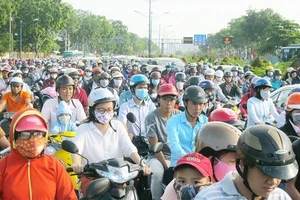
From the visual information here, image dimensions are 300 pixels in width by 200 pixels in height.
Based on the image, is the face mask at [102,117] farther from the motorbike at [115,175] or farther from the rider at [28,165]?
the rider at [28,165]

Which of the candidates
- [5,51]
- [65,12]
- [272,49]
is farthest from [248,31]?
[5,51]

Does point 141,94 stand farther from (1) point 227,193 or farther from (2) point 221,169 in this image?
(1) point 227,193

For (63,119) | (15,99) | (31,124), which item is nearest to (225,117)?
(31,124)

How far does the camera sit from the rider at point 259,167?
8.10 feet

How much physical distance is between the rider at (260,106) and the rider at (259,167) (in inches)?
249

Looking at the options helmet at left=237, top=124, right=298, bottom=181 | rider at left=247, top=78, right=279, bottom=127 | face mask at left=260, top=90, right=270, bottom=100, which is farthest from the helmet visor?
face mask at left=260, top=90, right=270, bottom=100

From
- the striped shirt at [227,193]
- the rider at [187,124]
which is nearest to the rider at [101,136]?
the rider at [187,124]

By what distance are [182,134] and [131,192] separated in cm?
164

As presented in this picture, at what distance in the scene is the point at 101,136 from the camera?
17.7ft

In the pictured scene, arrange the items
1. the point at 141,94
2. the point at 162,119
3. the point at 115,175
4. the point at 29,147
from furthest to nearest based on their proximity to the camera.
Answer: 1. the point at 141,94
2. the point at 162,119
3. the point at 115,175
4. the point at 29,147

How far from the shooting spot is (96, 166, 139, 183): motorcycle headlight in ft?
14.0

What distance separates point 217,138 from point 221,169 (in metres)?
0.29

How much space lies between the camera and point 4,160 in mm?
3979

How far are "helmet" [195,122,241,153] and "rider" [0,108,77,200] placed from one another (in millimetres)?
1237
